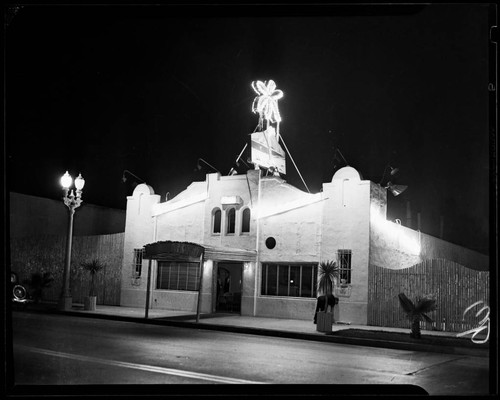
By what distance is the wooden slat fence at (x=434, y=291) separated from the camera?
18.2 metres

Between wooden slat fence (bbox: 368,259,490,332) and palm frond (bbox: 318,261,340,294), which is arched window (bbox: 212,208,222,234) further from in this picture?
wooden slat fence (bbox: 368,259,490,332)

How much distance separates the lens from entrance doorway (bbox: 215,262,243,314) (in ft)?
80.0

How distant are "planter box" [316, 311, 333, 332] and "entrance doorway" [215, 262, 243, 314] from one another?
6.94 meters

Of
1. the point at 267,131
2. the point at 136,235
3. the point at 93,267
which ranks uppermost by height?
the point at 267,131

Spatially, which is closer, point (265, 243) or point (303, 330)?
point (303, 330)

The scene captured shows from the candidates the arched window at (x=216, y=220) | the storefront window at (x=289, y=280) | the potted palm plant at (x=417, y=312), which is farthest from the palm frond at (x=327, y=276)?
the arched window at (x=216, y=220)

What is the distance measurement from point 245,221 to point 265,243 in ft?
4.82

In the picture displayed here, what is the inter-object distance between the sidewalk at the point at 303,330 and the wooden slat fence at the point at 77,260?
241 centimetres

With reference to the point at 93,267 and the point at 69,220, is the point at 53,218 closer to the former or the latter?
the point at 93,267

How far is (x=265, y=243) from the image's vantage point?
75.2 feet

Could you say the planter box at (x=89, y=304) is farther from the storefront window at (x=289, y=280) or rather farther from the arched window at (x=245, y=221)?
the storefront window at (x=289, y=280)

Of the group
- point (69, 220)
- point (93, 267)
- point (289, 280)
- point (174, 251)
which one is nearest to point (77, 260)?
point (93, 267)

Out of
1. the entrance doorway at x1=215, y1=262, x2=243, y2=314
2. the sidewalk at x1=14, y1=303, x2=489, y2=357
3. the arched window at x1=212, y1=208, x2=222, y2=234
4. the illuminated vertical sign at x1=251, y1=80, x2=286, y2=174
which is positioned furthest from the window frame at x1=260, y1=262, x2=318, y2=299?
the illuminated vertical sign at x1=251, y1=80, x2=286, y2=174

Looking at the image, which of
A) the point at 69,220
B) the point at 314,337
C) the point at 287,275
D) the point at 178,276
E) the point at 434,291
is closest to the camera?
the point at 314,337
